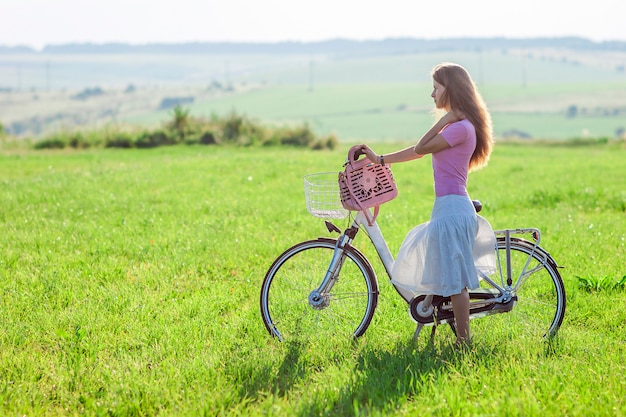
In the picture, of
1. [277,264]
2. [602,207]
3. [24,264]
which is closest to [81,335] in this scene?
[277,264]

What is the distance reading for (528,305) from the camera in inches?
242

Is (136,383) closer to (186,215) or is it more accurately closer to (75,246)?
(75,246)

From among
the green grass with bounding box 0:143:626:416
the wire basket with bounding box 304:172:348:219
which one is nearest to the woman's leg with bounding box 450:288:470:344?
the green grass with bounding box 0:143:626:416

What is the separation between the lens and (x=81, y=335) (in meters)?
5.77

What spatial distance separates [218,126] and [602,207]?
862 inches

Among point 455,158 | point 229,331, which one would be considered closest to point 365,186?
point 455,158

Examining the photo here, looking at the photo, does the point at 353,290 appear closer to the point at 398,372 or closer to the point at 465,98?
the point at 398,372

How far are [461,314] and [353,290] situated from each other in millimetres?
1008

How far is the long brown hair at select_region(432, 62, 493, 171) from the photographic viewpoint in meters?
4.95

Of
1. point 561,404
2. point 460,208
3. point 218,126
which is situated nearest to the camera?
point 561,404

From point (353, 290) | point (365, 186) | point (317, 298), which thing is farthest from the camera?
point (353, 290)

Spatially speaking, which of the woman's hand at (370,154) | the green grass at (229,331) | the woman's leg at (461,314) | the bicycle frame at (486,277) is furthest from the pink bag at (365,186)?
the green grass at (229,331)

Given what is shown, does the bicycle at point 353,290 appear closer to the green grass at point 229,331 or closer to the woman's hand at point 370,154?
the green grass at point 229,331

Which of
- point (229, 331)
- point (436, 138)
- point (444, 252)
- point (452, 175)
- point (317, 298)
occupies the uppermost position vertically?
point (436, 138)
